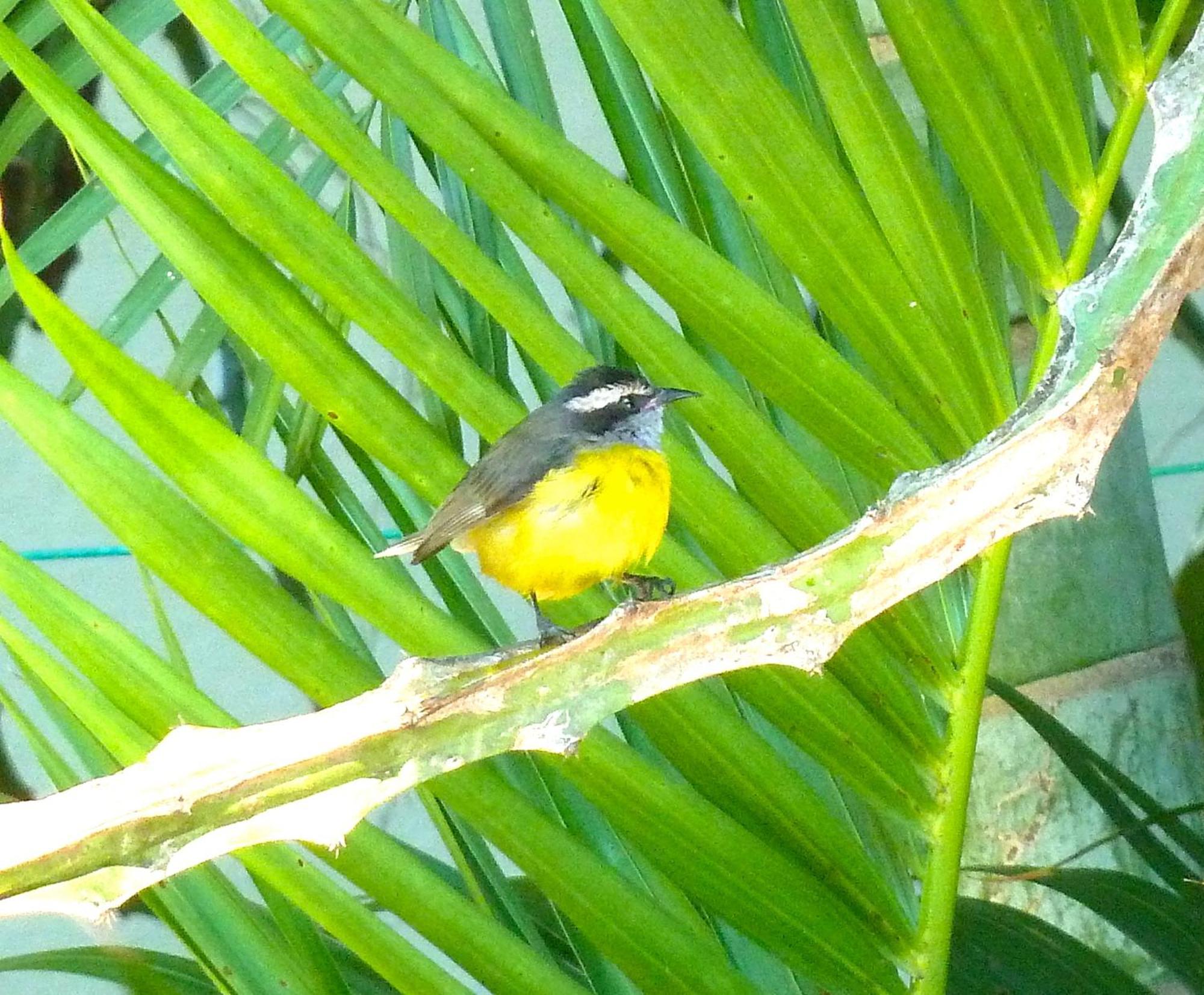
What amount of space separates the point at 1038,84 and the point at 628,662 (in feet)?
1.39

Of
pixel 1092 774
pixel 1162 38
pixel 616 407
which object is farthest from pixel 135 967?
pixel 1162 38

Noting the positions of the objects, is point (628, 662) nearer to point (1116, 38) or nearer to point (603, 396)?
point (1116, 38)

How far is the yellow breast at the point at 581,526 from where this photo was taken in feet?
3.45

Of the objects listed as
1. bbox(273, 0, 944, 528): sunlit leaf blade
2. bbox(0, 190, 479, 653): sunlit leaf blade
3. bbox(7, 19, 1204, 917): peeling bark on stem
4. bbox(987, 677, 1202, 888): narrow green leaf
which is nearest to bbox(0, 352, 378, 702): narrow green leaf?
bbox(0, 190, 479, 653): sunlit leaf blade

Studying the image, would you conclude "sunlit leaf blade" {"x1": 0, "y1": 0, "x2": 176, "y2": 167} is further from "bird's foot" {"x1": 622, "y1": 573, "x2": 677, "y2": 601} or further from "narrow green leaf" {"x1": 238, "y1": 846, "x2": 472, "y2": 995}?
"narrow green leaf" {"x1": 238, "y1": 846, "x2": 472, "y2": 995}

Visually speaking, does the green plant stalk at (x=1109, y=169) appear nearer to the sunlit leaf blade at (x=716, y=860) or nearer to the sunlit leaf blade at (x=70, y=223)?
the sunlit leaf blade at (x=716, y=860)

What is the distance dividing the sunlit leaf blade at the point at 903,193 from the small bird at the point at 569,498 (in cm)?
26

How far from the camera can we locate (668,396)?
103 centimetres

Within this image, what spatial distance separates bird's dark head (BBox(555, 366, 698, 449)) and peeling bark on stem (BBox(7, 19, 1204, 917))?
17.1 inches

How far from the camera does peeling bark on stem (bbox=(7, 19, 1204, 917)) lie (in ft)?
1.66

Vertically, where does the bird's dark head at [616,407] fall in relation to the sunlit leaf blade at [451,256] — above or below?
above

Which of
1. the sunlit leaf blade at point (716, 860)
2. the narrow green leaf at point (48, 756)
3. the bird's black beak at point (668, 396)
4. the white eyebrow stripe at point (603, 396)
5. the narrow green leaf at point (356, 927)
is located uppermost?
the white eyebrow stripe at point (603, 396)

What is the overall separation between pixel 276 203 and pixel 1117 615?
0.88 metres

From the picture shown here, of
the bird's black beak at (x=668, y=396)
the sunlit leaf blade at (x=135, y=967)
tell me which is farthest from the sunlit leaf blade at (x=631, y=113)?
the sunlit leaf blade at (x=135, y=967)
